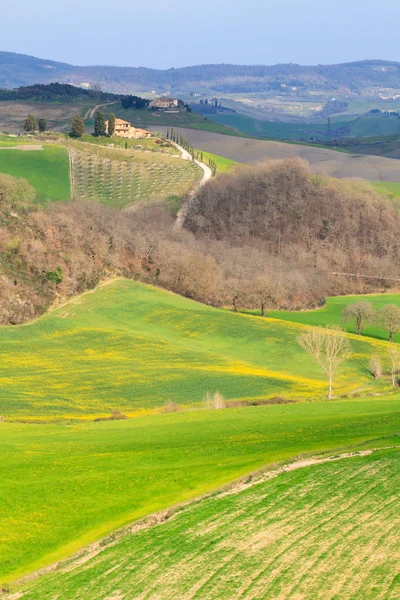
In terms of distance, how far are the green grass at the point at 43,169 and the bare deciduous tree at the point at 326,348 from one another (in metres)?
56.7

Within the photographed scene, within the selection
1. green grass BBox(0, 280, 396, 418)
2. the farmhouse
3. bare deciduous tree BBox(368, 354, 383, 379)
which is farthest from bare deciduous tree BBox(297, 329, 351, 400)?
the farmhouse

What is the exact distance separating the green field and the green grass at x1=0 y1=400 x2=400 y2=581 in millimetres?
85517

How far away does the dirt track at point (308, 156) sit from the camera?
7096 inches

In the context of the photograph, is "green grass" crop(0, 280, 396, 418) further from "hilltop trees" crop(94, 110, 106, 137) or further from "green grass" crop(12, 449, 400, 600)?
"hilltop trees" crop(94, 110, 106, 137)

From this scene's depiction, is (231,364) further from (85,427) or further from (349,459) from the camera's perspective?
(349,459)

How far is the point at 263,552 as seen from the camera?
89.1 ft

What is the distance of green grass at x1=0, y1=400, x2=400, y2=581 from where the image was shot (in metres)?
30.1

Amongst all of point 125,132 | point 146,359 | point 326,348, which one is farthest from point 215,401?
point 125,132

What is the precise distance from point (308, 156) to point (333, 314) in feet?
332

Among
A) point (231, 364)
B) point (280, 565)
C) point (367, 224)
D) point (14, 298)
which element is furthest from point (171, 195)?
point (280, 565)

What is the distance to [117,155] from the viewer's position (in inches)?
5915

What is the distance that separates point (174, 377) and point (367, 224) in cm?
7802

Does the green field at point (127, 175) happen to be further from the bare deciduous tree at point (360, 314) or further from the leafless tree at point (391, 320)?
the leafless tree at point (391, 320)

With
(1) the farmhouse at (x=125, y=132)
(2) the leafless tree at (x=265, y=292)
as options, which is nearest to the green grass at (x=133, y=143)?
(1) the farmhouse at (x=125, y=132)
